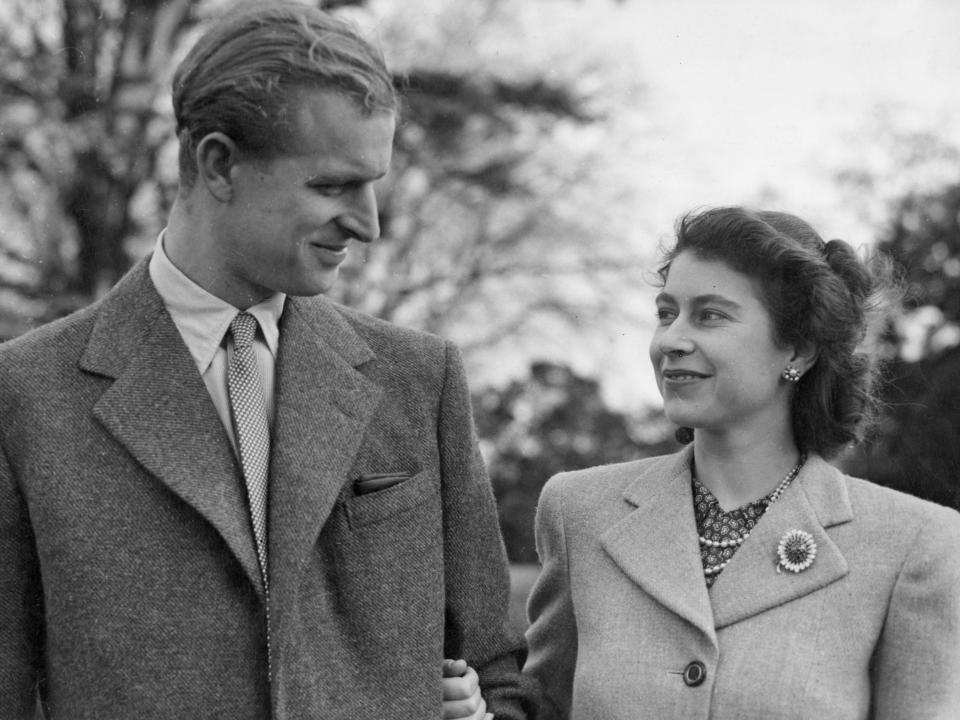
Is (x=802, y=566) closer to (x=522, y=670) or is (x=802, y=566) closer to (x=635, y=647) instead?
(x=635, y=647)

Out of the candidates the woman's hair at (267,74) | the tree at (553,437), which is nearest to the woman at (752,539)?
the woman's hair at (267,74)

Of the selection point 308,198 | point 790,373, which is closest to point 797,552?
point 790,373

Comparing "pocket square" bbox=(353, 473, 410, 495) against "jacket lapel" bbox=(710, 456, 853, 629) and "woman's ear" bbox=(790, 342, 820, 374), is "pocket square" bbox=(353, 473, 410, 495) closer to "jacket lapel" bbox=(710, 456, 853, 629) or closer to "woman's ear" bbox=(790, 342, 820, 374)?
"jacket lapel" bbox=(710, 456, 853, 629)

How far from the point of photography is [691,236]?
10.6ft

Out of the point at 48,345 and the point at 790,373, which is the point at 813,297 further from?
the point at 48,345

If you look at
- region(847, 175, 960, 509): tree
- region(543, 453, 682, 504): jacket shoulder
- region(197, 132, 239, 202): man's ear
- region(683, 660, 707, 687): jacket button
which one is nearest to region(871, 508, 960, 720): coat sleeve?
region(683, 660, 707, 687): jacket button

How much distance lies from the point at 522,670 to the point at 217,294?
1.17 metres

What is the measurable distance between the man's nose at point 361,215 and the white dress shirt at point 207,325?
268 millimetres

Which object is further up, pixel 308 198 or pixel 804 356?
pixel 308 198

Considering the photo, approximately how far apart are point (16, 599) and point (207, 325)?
632mm

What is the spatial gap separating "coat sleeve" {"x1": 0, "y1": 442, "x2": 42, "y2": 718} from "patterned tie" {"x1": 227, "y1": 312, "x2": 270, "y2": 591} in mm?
420

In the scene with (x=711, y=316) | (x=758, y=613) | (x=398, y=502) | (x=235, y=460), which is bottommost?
(x=758, y=613)

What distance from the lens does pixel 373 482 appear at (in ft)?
8.98

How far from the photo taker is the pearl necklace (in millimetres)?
3107
